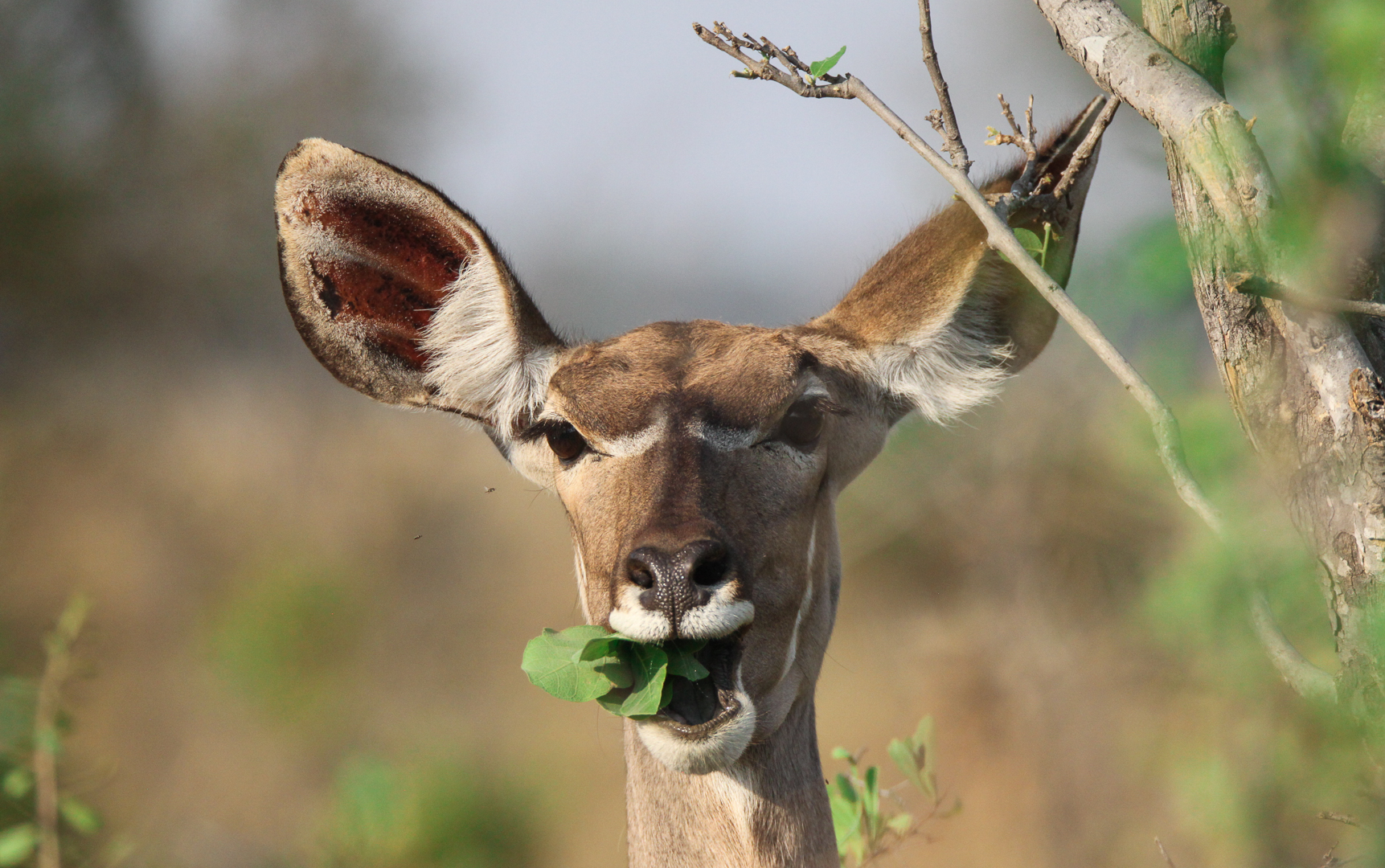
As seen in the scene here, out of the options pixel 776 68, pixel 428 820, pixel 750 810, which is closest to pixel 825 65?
pixel 776 68

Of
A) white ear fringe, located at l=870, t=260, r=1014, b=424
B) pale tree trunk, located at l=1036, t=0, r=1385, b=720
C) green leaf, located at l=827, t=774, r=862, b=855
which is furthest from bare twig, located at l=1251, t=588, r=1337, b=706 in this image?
green leaf, located at l=827, t=774, r=862, b=855

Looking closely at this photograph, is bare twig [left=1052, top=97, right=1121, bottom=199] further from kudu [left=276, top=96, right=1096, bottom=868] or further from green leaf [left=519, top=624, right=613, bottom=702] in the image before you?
green leaf [left=519, top=624, right=613, bottom=702]

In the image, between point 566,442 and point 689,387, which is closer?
point 689,387

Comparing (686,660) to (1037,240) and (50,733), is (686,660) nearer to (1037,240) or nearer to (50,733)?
(1037,240)

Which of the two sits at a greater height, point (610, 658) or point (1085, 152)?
point (1085, 152)

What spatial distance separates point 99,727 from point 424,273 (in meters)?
11.5

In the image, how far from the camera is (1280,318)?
10.0 ft

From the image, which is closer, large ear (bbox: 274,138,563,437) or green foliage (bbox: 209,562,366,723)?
large ear (bbox: 274,138,563,437)

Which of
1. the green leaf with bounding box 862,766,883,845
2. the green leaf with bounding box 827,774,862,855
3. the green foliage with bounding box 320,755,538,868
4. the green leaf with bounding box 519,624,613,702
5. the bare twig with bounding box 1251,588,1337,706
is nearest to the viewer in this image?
the bare twig with bounding box 1251,588,1337,706

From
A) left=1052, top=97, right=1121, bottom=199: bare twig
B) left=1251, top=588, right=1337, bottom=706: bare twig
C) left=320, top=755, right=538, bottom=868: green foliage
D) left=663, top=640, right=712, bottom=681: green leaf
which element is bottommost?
left=320, top=755, right=538, bottom=868: green foliage

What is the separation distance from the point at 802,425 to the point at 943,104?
Answer: 1.22 m

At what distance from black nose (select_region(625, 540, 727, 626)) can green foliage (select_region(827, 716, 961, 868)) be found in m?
1.86

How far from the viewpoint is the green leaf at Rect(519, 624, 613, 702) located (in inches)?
142

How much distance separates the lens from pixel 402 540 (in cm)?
1716
